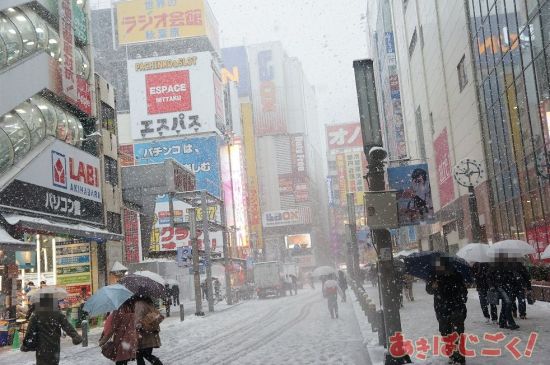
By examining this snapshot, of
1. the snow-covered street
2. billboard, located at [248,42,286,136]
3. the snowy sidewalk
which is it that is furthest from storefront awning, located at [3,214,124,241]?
billboard, located at [248,42,286,136]

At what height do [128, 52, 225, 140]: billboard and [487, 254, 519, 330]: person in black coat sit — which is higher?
[128, 52, 225, 140]: billboard

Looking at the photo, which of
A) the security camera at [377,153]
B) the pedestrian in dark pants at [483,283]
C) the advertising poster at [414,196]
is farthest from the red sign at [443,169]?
the security camera at [377,153]

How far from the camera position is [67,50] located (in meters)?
23.7

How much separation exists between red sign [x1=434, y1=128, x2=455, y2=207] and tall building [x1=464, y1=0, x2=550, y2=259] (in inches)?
319

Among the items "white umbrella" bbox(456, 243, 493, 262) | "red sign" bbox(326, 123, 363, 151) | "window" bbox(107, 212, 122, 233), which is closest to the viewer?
"white umbrella" bbox(456, 243, 493, 262)

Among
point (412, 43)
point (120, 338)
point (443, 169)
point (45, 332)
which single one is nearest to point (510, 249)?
point (120, 338)

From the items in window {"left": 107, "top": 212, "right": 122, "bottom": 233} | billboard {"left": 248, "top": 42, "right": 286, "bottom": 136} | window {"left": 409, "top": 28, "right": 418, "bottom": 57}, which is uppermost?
billboard {"left": 248, "top": 42, "right": 286, "bottom": 136}

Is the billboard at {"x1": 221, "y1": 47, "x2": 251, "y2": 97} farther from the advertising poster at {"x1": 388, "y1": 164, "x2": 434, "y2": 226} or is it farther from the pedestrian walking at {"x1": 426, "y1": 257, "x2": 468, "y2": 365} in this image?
the pedestrian walking at {"x1": 426, "y1": 257, "x2": 468, "y2": 365}

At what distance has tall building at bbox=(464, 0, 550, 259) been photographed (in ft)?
63.3

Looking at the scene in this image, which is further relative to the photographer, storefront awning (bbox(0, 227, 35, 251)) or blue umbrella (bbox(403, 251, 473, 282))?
storefront awning (bbox(0, 227, 35, 251))

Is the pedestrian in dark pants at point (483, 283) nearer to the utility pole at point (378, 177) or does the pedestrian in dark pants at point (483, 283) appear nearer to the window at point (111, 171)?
the utility pole at point (378, 177)

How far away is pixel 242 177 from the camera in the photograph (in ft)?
252

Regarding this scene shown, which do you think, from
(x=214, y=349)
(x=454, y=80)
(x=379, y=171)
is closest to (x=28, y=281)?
(x=214, y=349)

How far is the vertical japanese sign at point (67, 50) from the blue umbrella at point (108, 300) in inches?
655
